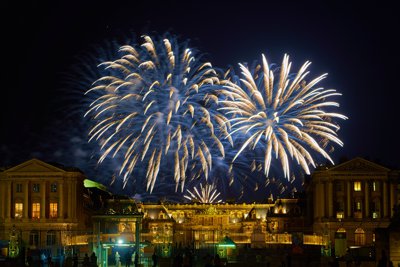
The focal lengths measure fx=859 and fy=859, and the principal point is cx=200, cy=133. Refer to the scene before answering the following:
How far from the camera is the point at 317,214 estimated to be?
117 m

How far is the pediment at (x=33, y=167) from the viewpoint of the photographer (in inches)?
4584

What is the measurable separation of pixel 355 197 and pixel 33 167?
44.0 m

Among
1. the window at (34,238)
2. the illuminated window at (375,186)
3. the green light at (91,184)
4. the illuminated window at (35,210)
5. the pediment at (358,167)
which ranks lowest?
the window at (34,238)

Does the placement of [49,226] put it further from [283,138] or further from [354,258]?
[354,258]

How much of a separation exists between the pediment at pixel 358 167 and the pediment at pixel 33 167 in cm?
3789

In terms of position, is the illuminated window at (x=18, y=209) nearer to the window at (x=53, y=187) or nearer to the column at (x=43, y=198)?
the column at (x=43, y=198)

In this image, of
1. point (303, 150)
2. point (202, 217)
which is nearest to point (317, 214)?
point (202, 217)

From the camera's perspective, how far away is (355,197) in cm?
11706

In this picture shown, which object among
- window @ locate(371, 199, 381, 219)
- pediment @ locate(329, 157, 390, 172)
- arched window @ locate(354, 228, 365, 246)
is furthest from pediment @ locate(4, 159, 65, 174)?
window @ locate(371, 199, 381, 219)

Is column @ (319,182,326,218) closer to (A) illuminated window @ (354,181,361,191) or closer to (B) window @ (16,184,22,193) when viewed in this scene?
(A) illuminated window @ (354,181,361,191)

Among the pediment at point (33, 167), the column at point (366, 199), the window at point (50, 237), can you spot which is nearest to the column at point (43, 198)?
the pediment at point (33, 167)

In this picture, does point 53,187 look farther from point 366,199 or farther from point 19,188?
point 366,199

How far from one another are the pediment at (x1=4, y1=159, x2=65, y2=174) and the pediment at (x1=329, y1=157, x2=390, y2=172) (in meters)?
37.9

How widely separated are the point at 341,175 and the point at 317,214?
621 cm
